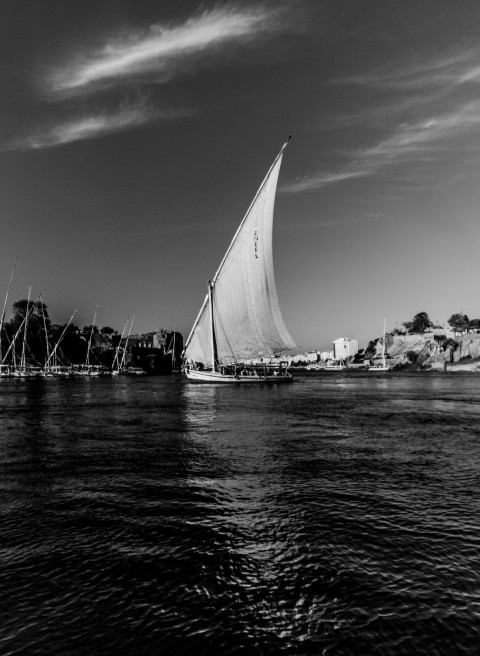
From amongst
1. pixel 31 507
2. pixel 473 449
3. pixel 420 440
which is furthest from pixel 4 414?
pixel 473 449

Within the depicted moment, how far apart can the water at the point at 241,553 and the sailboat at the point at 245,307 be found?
163 feet

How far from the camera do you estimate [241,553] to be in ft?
26.5

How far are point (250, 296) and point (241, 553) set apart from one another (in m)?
60.4

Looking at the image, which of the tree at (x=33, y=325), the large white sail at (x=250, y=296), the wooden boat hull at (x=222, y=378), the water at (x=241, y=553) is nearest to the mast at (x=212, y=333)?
the large white sail at (x=250, y=296)

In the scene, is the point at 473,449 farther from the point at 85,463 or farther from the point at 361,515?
the point at 85,463

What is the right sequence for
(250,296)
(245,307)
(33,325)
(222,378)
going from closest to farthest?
(250,296) < (245,307) < (222,378) < (33,325)

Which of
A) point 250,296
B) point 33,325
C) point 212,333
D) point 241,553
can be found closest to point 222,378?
point 212,333

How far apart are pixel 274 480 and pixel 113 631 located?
815 centimetres

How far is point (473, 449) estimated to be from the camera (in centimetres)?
1884

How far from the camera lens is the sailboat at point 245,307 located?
65000 mm

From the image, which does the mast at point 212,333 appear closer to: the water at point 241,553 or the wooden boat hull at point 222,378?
the wooden boat hull at point 222,378

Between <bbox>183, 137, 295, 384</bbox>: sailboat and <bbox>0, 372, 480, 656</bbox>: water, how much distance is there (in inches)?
1955

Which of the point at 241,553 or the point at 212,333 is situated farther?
the point at 212,333

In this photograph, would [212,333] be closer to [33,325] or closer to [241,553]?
[241,553]
